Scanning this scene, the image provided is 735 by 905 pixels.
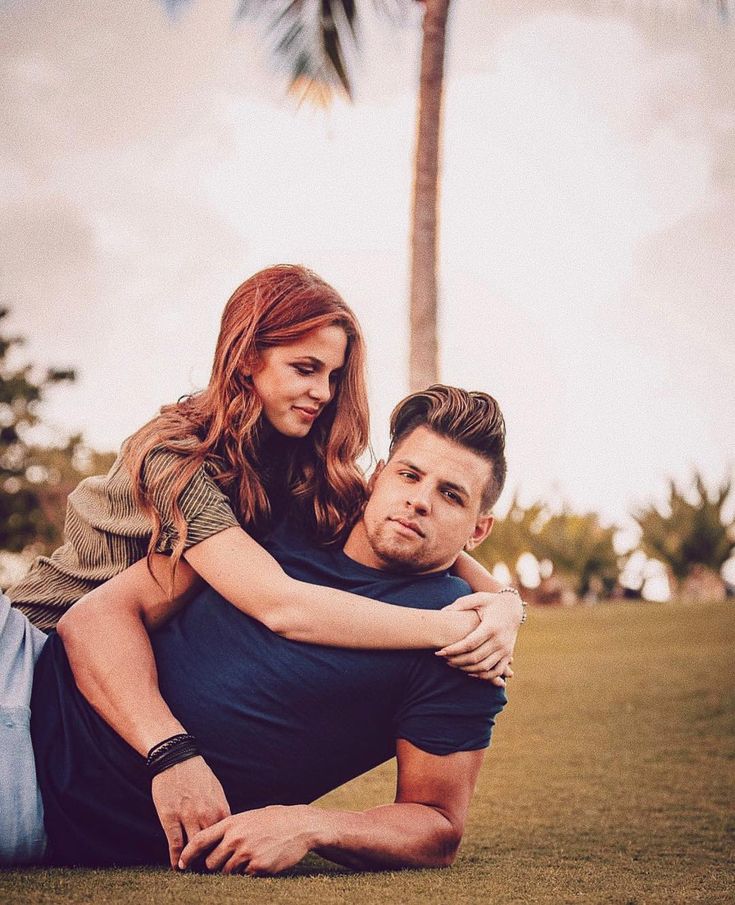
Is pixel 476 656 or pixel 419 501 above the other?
pixel 419 501

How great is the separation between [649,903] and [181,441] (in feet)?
5.67

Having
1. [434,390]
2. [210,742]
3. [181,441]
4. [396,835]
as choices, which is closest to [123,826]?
[210,742]

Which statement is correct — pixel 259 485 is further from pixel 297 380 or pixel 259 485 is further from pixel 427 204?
pixel 427 204

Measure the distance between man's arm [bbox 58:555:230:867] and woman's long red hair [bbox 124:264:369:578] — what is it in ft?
0.44

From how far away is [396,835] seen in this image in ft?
9.72

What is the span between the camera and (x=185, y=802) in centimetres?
291

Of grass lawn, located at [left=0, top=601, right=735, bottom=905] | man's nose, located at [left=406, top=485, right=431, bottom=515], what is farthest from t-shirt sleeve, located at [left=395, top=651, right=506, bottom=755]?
man's nose, located at [left=406, top=485, right=431, bottom=515]

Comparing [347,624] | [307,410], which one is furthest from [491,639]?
[307,410]

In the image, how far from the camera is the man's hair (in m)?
3.53

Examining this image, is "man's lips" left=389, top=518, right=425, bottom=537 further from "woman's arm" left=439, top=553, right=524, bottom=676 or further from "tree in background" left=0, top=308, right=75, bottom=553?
"tree in background" left=0, top=308, right=75, bottom=553

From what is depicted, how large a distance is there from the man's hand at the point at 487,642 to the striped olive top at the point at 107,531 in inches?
27.2

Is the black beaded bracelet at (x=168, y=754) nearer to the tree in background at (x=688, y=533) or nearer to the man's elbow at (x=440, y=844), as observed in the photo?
the man's elbow at (x=440, y=844)

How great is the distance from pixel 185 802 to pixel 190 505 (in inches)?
→ 30.4

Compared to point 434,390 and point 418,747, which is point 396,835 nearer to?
point 418,747
